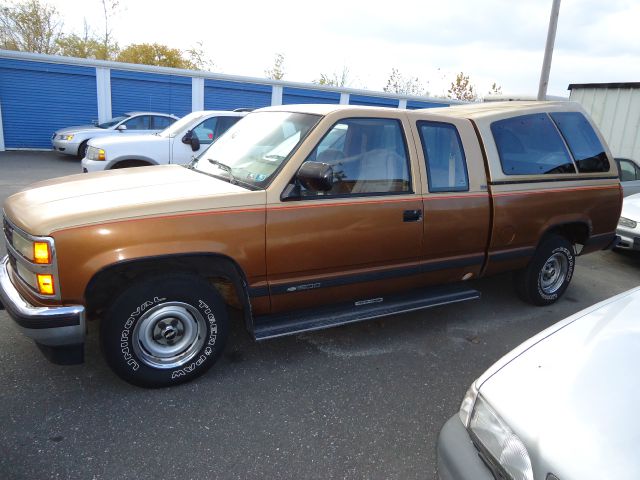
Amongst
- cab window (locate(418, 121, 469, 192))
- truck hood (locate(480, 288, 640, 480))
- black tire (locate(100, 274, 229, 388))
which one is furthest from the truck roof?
truck hood (locate(480, 288, 640, 480))

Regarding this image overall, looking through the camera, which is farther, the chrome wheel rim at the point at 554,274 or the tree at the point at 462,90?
the tree at the point at 462,90

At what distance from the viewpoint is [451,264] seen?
409 centimetres

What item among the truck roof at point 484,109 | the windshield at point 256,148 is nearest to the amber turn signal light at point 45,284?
the windshield at point 256,148

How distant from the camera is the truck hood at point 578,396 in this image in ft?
4.76

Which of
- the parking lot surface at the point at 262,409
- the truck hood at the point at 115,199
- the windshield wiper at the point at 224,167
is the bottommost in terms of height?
the parking lot surface at the point at 262,409

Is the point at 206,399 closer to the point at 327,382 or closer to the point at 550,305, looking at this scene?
the point at 327,382

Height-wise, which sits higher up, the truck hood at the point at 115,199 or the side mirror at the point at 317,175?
the side mirror at the point at 317,175

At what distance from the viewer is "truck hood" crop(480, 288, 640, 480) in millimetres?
1452

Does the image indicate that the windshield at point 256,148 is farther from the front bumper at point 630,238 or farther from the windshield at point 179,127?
the front bumper at point 630,238

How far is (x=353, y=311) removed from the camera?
141 inches

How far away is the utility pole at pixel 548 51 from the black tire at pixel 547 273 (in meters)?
8.11

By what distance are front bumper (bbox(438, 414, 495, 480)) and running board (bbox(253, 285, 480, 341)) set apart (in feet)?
4.66

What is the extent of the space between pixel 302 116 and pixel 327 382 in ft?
6.61

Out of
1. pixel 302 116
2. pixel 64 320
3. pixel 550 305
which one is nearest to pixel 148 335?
pixel 64 320
